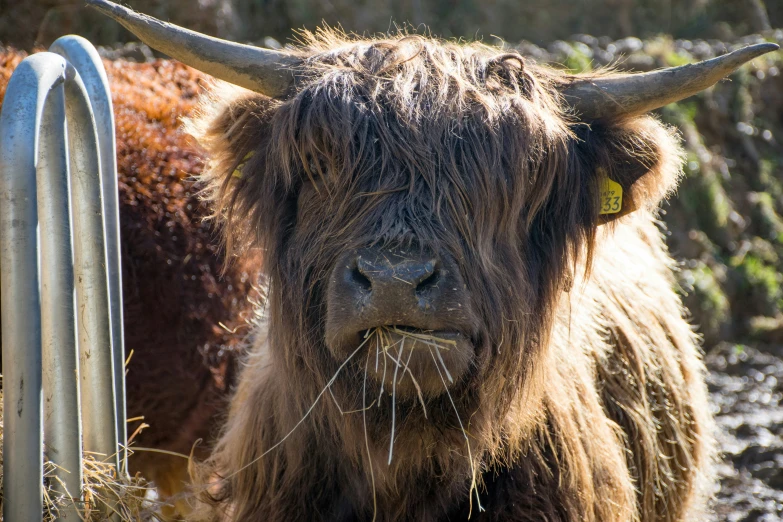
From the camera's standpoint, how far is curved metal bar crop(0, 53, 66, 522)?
6.14ft

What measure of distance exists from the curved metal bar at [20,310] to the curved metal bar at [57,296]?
148 millimetres

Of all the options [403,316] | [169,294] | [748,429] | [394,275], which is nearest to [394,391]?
[403,316]

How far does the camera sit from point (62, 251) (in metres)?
2.09

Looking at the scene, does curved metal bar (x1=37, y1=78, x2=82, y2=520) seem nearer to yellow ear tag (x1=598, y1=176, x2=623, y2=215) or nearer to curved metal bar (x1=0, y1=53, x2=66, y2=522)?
curved metal bar (x1=0, y1=53, x2=66, y2=522)

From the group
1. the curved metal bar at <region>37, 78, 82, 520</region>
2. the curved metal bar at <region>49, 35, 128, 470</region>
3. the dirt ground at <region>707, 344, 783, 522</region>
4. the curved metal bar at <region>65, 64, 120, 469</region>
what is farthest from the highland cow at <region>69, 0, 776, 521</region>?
the dirt ground at <region>707, 344, 783, 522</region>

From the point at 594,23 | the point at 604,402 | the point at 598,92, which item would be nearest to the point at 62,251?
the point at 598,92

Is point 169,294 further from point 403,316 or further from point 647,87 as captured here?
point 647,87

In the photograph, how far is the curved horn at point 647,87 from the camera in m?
2.42

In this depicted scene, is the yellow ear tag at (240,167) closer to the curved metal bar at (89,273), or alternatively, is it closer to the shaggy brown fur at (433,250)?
the shaggy brown fur at (433,250)

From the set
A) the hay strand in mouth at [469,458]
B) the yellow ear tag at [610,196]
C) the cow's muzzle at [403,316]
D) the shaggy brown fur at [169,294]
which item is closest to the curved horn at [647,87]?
the yellow ear tag at [610,196]

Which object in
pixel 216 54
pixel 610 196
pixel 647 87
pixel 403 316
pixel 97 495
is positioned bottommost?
pixel 97 495

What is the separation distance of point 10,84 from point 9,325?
0.57 metres

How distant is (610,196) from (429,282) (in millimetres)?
914

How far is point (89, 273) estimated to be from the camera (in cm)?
238
